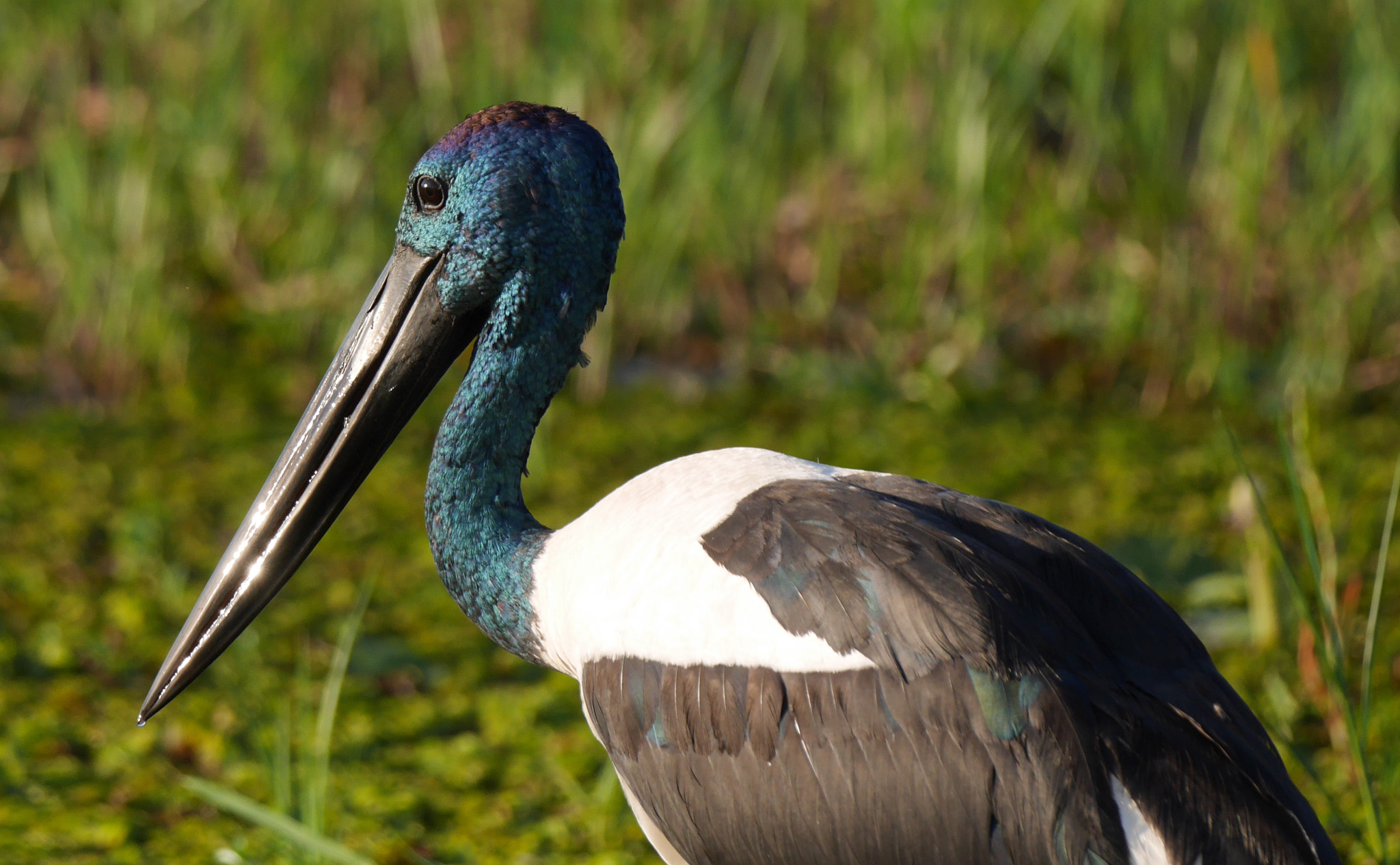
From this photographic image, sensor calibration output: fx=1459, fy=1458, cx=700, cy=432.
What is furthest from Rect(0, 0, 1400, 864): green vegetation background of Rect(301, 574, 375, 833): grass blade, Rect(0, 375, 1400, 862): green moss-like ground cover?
Rect(301, 574, 375, 833): grass blade

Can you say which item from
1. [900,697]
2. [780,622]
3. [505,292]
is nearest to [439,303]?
[505,292]

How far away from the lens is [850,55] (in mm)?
4980

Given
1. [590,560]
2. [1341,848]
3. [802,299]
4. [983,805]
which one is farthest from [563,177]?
[802,299]

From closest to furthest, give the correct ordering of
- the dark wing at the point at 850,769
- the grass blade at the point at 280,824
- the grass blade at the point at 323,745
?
the dark wing at the point at 850,769 → the grass blade at the point at 280,824 → the grass blade at the point at 323,745

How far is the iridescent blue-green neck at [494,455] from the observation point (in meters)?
2.30

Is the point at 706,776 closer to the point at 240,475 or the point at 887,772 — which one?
the point at 887,772

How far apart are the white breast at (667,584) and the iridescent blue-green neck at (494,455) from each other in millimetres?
95

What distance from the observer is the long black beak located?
2.41 m

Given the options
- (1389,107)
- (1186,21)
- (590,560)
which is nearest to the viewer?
(590,560)

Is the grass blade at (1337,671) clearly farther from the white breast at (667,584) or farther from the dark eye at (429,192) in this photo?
the dark eye at (429,192)

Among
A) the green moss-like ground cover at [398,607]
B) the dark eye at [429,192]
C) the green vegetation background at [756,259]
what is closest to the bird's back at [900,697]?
the dark eye at [429,192]

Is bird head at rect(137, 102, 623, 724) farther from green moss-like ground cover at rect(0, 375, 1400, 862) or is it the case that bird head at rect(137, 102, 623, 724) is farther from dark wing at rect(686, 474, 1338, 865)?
dark wing at rect(686, 474, 1338, 865)

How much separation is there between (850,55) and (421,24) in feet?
4.74

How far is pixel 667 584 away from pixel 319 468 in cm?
75
